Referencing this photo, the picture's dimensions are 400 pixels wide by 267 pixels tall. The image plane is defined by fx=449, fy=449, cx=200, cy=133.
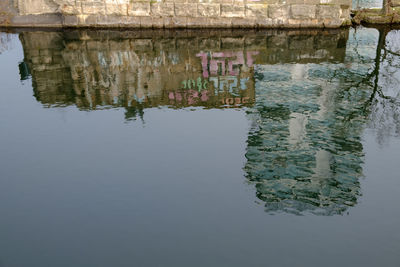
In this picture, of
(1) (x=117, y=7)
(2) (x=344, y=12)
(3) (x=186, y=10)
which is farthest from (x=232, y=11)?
(2) (x=344, y=12)

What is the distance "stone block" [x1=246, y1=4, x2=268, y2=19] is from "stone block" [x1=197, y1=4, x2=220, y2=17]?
1390 mm

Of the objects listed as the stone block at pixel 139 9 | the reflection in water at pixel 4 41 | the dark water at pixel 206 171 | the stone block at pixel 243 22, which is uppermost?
the stone block at pixel 139 9

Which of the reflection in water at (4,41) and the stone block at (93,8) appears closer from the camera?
the reflection in water at (4,41)

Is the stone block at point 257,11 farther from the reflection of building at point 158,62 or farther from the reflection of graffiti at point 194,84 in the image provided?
the reflection of graffiti at point 194,84

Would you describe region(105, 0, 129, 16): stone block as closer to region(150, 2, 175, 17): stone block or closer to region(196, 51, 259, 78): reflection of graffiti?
region(150, 2, 175, 17): stone block

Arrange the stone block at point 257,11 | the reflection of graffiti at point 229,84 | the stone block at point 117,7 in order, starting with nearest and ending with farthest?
the reflection of graffiti at point 229,84 → the stone block at point 117,7 → the stone block at point 257,11

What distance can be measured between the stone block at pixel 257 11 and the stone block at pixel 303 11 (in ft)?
4.03

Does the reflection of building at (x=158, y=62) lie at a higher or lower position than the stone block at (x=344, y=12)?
lower

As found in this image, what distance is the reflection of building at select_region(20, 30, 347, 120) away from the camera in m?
11.8

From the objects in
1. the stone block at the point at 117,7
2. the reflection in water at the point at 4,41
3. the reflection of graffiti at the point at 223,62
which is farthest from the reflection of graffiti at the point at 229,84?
the reflection in water at the point at 4,41

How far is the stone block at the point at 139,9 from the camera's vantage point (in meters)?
19.9

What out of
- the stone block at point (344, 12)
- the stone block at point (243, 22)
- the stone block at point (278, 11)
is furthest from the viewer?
the stone block at point (344, 12)

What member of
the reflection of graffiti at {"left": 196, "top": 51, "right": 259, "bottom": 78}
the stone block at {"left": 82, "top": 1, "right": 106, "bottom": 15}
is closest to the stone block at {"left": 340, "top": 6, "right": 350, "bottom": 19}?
the reflection of graffiti at {"left": 196, "top": 51, "right": 259, "bottom": 78}

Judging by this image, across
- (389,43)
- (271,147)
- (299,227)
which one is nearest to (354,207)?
(299,227)
